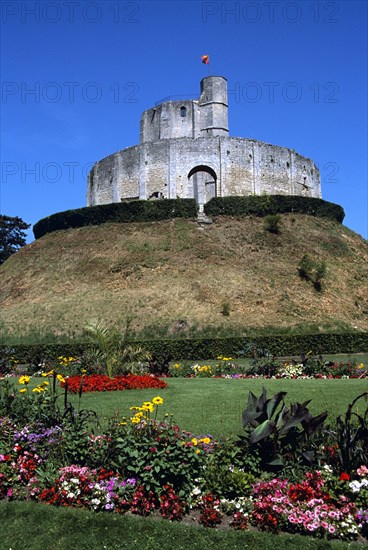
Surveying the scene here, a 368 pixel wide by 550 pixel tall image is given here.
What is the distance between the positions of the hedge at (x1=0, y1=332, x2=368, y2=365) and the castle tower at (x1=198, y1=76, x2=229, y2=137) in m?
29.8

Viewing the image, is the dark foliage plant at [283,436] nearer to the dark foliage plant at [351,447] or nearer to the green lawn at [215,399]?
the dark foliage plant at [351,447]

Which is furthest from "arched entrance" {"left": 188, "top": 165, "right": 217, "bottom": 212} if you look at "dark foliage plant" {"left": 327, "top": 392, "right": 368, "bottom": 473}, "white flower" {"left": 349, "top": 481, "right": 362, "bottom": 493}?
"white flower" {"left": 349, "top": 481, "right": 362, "bottom": 493}

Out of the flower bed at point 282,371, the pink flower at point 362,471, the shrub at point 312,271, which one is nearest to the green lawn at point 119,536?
the pink flower at point 362,471

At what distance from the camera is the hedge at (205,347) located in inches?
965

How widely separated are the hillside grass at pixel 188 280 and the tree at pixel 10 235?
27.8 metres

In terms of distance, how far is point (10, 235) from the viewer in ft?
234

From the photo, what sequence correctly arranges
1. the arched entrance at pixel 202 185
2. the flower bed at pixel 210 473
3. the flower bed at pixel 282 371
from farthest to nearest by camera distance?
1. the arched entrance at pixel 202 185
2. the flower bed at pixel 282 371
3. the flower bed at pixel 210 473

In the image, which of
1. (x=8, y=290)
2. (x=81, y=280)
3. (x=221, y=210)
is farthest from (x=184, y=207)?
(x=8, y=290)

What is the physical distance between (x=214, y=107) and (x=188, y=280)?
22896 mm

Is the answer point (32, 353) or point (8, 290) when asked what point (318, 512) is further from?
point (8, 290)

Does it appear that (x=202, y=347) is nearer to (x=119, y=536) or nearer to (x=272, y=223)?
(x=272, y=223)

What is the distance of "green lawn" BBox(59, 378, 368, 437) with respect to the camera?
32.2 ft

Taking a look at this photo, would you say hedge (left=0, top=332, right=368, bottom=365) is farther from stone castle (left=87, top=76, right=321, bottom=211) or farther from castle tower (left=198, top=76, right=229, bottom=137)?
castle tower (left=198, top=76, right=229, bottom=137)

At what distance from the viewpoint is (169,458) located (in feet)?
21.9
